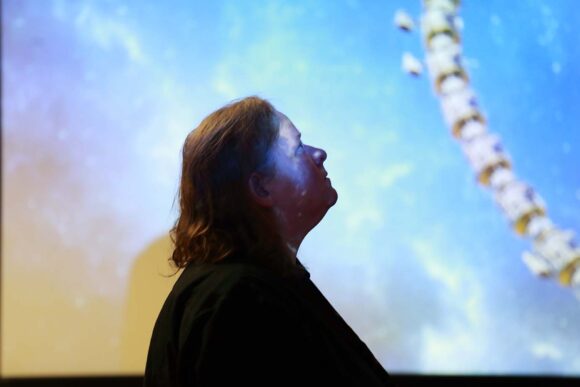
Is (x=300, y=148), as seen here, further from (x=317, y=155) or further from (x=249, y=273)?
(x=249, y=273)

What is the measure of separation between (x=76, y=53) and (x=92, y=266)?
1.74ft

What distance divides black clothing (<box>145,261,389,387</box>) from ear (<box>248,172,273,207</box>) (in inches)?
3.3

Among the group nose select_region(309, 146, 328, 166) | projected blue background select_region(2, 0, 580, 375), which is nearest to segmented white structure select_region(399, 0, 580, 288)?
projected blue background select_region(2, 0, 580, 375)

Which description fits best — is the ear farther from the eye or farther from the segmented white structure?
the segmented white structure

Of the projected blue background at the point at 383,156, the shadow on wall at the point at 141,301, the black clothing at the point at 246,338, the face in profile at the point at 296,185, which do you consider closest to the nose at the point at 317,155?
the face in profile at the point at 296,185

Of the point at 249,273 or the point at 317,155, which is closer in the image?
the point at 249,273

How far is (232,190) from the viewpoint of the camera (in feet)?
2.72

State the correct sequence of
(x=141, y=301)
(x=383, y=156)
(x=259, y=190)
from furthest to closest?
(x=141, y=301) → (x=383, y=156) → (x=259, y=190)

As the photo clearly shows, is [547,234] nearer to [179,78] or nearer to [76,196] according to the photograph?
[179,78]

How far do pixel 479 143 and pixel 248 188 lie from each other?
83cm

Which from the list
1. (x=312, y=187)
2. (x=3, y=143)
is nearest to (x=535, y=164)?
(x=312, y=187)

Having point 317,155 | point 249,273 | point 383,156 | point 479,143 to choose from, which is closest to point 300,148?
point 317,155

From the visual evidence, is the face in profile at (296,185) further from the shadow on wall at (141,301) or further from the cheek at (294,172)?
the shadow on wall at (141,301)

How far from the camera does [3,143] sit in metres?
1.79
